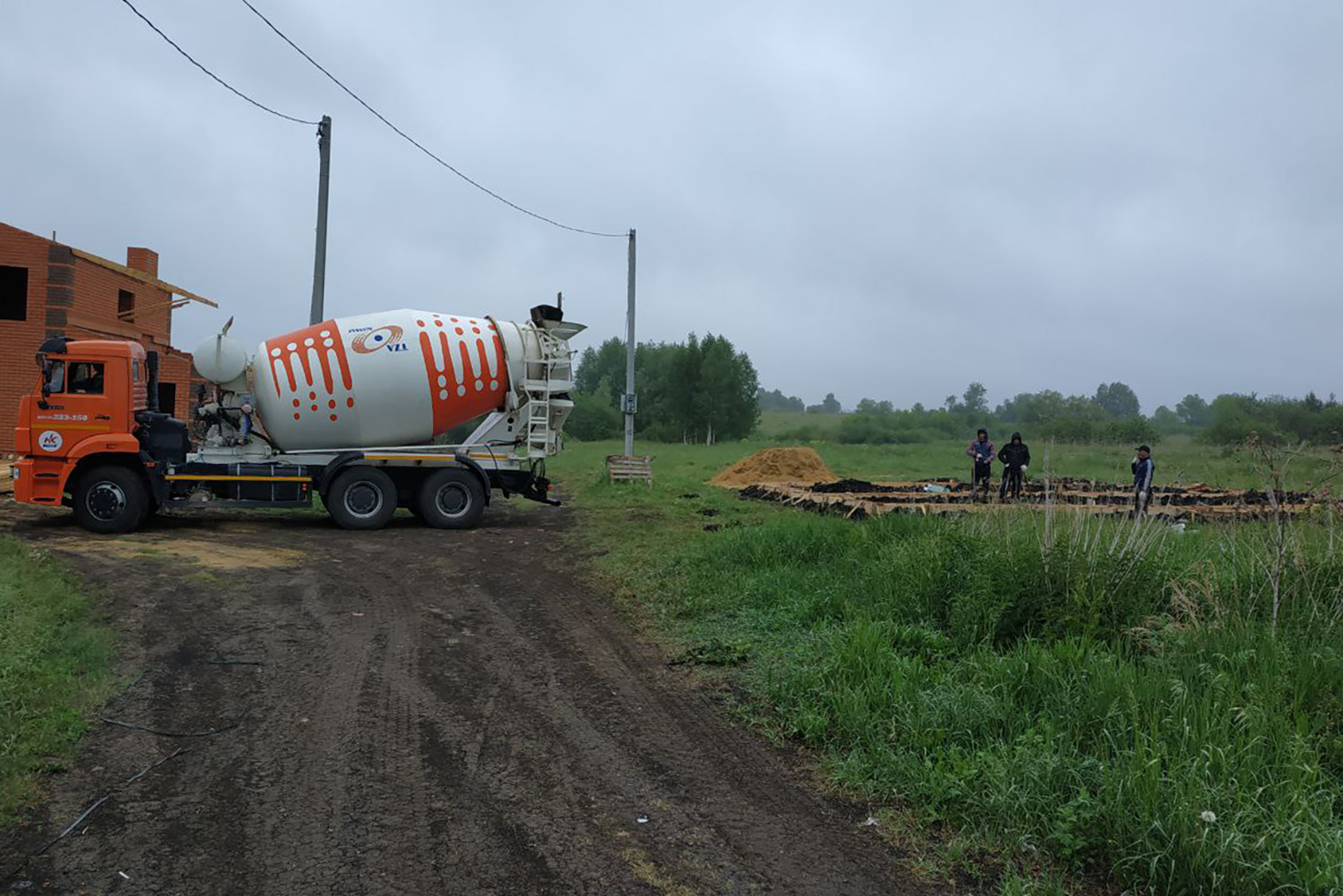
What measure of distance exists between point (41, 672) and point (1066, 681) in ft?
21.3

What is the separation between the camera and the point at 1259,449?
18.9 ft

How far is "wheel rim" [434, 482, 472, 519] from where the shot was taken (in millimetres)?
14633

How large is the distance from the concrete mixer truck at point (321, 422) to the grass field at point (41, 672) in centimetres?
435

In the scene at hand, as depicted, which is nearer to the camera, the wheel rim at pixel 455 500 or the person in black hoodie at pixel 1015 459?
the wheel rim at pixel 455 500

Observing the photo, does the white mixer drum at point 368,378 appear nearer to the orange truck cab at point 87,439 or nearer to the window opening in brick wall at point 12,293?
Result: the orange truck cab at point 87,439

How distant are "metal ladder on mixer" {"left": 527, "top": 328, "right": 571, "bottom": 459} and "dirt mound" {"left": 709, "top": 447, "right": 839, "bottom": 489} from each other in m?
10.4

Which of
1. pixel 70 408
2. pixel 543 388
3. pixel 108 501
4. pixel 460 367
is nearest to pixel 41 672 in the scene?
pixel 108 501

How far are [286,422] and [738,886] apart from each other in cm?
1249

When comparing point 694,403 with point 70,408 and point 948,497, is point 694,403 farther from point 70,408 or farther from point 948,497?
point 70,408

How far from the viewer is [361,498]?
14289 millimetres

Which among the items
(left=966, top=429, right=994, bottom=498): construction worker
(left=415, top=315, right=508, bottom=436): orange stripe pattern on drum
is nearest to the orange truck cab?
(left=415, top=315, right=508, bottom=436): orange stripe pattern on drum

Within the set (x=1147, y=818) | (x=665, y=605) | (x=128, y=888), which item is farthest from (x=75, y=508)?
(x=1147, y=818)

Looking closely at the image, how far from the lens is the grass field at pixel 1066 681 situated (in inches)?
150

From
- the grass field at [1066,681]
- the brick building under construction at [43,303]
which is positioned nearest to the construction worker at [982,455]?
the grass field at [1066,681]
